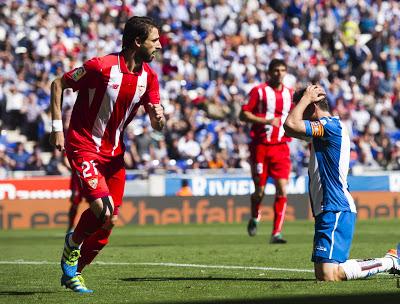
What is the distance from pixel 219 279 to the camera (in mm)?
10602

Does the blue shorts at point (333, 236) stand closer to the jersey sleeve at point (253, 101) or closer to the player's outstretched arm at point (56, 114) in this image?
the player's outstretched arm at point (56, 114)

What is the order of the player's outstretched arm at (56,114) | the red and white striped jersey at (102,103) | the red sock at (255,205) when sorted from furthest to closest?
the red sock at (255,205), the red and white striped jersey at (102,103), the player's outstretched arm at (56,114)

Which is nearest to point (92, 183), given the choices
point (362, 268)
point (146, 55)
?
point (146, 55)

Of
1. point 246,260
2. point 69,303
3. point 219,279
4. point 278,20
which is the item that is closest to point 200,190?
point 278,20

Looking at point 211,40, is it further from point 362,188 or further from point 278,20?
point 362,188

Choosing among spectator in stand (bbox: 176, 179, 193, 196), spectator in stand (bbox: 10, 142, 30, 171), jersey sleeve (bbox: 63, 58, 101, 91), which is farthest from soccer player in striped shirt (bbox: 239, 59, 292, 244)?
spectator in stand (bbox: 10, 142, 30, 171)

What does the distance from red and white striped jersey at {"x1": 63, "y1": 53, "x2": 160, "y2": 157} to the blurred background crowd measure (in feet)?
50.7

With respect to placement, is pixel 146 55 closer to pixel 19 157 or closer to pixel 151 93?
pixel 151 93

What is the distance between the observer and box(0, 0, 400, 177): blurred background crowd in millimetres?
26531

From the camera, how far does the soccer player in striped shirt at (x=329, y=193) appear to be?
9.79 metres

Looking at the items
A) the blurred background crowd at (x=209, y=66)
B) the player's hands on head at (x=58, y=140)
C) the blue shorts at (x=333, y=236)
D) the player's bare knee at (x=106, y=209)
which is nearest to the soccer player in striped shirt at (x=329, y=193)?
the blue shorts at (x=333, y=236)

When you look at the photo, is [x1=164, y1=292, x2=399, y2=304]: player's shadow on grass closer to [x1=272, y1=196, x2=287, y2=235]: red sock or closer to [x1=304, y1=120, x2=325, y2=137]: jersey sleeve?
[x1=304, y1=120, x2=325, y2=137]: jersey sleeve

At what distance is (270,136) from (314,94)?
24.5 ft

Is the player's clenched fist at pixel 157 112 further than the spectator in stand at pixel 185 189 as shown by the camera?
No
